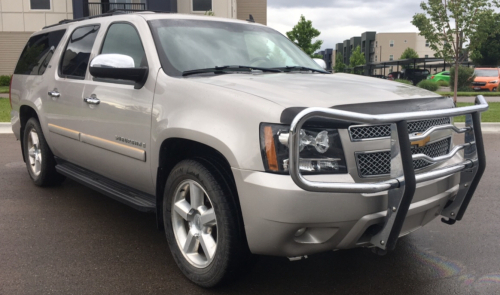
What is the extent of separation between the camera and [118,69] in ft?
12.2

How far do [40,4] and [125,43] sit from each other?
26.5 meters

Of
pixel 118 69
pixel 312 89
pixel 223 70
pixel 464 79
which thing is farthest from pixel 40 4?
pixel 312 89

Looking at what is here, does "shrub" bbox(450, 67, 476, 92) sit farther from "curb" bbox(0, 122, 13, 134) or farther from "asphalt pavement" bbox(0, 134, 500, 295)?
"asphalt pavement" bbox(0, 134, 500, 295)

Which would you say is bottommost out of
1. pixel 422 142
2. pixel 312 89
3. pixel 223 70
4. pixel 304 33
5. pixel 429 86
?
pixel 429 86

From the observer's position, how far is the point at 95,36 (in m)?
4.76

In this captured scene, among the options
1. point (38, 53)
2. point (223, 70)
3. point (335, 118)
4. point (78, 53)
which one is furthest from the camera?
point (38, 53)

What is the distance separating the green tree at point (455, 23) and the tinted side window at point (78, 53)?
51.1 feet

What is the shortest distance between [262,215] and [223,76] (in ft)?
4.16

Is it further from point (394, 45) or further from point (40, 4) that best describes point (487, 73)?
point (394, 45)

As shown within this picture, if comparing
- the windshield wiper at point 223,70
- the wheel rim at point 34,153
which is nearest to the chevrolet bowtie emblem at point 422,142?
the windshield wiper at point 223,70

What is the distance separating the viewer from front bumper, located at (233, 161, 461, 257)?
107 inches

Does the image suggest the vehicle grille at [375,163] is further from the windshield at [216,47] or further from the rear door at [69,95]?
the rear door at [69,95]

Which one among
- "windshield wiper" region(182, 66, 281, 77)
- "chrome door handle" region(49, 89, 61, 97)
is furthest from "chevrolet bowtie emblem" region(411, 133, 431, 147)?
"chrome door handle" region(49, 89, 61, 97)

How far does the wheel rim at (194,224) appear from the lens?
3.27 metres
